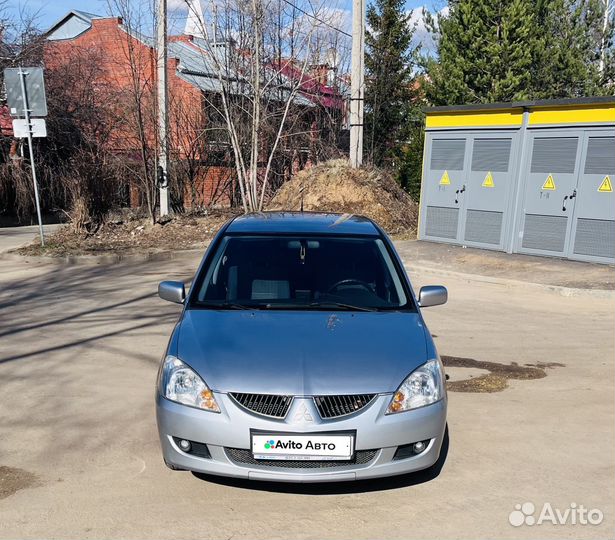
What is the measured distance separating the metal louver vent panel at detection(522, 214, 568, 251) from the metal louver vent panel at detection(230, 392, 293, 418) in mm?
10427

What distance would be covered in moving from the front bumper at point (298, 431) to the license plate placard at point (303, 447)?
0.13ft

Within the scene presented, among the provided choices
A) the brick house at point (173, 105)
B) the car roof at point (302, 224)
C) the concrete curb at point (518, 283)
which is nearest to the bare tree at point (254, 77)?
the brick house at point (173, 105)

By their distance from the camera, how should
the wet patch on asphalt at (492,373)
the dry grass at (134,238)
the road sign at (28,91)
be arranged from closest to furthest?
the wet patch on asphalt at (492,373), the road sign at (28,91), the dry grass at (134,238)

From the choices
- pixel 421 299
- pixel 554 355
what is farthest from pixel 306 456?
pixel 554 355

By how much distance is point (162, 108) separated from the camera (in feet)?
51.6

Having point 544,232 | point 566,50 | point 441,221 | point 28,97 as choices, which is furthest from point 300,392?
point 566,50

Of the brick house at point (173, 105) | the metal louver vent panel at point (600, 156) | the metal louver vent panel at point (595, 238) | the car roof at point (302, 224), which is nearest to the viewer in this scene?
the car roof at point (302, 224)

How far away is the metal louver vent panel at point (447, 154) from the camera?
46.8 feet

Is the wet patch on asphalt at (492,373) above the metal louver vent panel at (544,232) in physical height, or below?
below

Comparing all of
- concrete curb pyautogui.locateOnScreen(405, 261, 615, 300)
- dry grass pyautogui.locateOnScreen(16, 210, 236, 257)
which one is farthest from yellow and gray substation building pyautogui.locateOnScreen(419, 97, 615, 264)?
dry grass pyautogui.locateOnScreen(16, 210, 236, 257)

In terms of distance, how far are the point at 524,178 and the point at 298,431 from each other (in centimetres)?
1092

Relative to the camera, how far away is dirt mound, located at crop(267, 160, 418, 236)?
16734 mm

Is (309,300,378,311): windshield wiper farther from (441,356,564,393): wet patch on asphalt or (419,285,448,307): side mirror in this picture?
(441,356,564,393): wet patch on asphalt

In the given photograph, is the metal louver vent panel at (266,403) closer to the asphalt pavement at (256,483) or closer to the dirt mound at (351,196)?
the asphalt pavement at (256,483)
